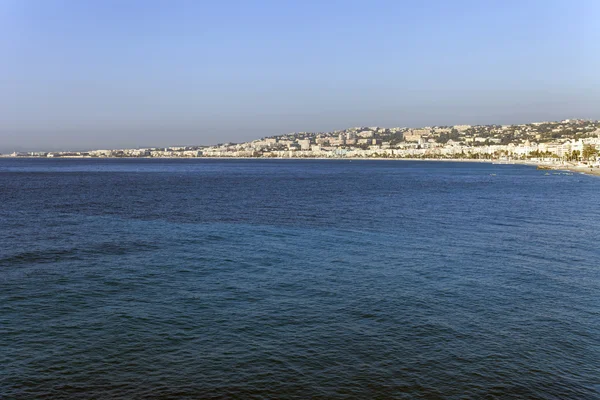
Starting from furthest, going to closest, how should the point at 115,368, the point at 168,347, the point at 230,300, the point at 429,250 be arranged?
the point at 429,250 < the point at 230,300 < the point at 168,347 < the point at 115,368

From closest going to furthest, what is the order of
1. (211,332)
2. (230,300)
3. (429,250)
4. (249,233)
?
(211,332), (230,300), (429,250), (249,233)

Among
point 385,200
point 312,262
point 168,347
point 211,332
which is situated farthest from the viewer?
point 385,200

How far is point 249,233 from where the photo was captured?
102 ft

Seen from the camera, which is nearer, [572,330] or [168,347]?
[168,347]

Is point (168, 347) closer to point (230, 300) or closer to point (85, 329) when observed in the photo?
point (85, 329)

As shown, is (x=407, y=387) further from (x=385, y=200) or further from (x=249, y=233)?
(x=385, y=200)

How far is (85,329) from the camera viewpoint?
1486 centimetres

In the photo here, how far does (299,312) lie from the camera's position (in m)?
16.3

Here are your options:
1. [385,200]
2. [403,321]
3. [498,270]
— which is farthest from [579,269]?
[385,200]

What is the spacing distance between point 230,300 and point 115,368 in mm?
5426

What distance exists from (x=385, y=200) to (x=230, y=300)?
3705 centimetres

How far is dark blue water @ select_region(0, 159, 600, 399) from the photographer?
39.2 feet

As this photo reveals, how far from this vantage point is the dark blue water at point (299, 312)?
1194 centimetres

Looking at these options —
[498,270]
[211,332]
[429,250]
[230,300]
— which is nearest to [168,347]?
[211,332]
